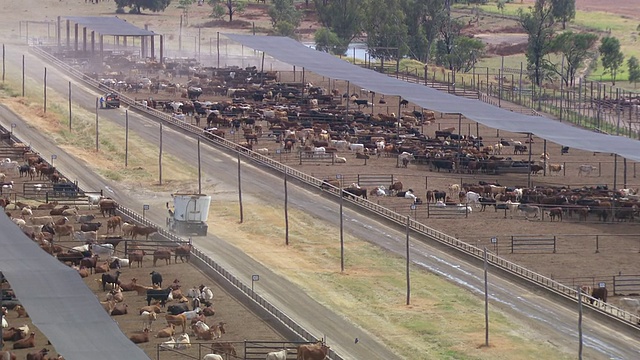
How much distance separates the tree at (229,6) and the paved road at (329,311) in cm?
8650

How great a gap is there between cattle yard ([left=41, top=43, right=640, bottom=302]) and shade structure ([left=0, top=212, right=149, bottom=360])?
21021 mm

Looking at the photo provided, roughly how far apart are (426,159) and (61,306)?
46126 millimetres

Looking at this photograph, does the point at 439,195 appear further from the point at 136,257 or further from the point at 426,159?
the point at 136,257

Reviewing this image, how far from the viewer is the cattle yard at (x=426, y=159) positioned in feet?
226

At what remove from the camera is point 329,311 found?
56.5m

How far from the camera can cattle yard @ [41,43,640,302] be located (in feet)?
226

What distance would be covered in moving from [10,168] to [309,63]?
117ft

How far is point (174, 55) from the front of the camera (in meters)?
152

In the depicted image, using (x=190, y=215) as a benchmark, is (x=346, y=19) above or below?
above

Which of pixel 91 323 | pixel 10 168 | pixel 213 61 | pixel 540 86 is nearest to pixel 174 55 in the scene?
pixel 213 61

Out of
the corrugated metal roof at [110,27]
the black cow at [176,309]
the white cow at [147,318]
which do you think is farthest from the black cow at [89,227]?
the corrugated metal roof at [110,27]

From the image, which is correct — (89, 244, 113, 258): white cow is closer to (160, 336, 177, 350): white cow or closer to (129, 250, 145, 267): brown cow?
(129, 250, 145, 267): brown cow

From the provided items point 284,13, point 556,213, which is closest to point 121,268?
point 556,213

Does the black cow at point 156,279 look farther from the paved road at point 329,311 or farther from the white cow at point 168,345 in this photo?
the white cow at point 168,345
